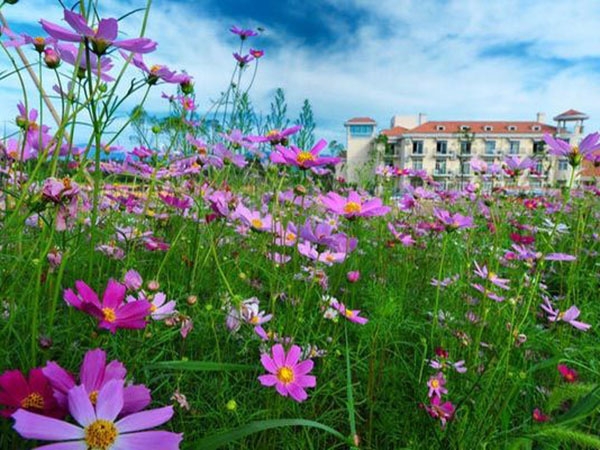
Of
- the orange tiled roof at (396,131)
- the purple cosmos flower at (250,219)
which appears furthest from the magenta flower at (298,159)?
the orange tiled roof at (396,131)

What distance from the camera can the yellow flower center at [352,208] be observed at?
743mm

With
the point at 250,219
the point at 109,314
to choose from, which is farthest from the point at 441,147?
the point at 109,314

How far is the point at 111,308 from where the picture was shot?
47 cm

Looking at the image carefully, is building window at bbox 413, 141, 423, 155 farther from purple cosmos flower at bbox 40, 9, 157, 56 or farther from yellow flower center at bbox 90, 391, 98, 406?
yellow flower center at bbox 90, 391, 98, 406

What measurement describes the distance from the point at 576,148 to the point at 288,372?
0.63 meters

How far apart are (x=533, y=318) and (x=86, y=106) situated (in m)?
1.08

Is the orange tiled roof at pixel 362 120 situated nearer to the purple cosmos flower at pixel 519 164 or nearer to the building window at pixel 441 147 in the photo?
the building window at pixel 441 147

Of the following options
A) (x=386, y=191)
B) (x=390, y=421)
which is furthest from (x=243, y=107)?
(x=390, y=421)

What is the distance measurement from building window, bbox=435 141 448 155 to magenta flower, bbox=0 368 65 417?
26.4 metres

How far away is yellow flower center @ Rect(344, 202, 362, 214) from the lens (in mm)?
743

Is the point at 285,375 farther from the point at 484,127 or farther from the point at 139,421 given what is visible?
the point at 484,127

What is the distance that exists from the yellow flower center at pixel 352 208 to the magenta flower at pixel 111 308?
0.38m

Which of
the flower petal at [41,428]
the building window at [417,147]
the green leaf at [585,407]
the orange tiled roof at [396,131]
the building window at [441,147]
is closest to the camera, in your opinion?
the flower petal at [41,428]

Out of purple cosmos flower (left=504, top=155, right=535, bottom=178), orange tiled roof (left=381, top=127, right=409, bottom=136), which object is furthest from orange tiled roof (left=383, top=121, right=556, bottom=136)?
purple cosmos flower (left=504, top=155, right=535, bottom=178)
